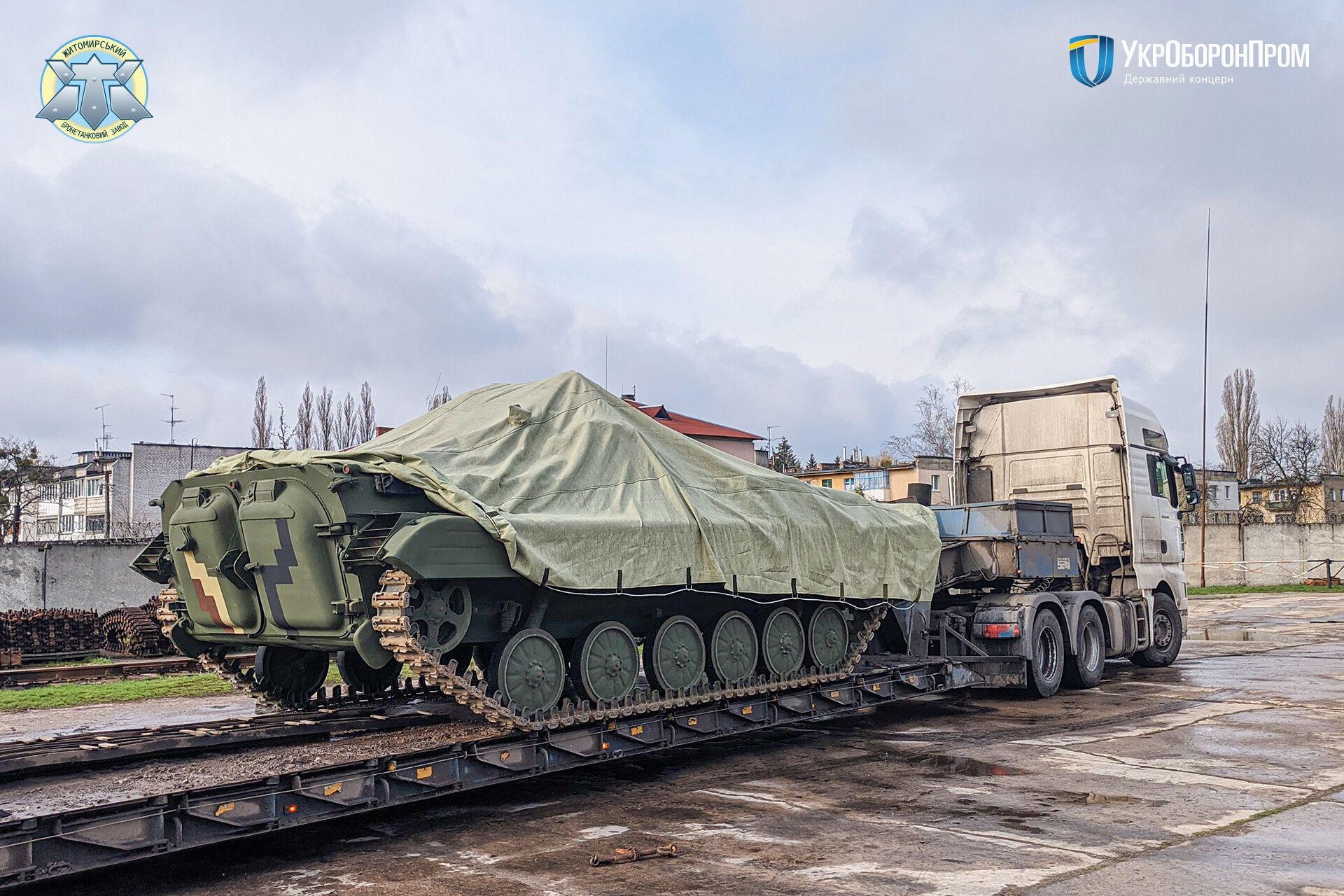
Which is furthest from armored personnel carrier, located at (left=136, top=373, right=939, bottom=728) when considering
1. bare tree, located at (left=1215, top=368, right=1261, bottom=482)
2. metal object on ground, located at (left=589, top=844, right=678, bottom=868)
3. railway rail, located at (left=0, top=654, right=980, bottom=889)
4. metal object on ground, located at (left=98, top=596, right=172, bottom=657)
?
bare tree, located at (left=1215, top=368, right=1261, bottom=482)

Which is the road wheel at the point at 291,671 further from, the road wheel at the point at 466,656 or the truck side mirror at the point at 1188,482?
the truck side mirror at the point at 1188,482

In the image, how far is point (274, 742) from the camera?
8844mm

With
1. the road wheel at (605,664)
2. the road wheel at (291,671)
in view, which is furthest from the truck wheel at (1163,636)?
the road wheel at (291,671)

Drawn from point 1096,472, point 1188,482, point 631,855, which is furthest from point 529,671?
point 1188,482

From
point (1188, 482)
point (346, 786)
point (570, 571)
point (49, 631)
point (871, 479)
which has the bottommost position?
point (49, 631)

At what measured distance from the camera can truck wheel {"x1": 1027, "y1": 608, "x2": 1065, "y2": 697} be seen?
556 inches

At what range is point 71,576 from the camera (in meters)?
25.7

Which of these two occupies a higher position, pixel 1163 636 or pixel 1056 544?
pixel 1056 544

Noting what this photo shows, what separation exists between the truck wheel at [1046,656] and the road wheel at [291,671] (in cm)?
817

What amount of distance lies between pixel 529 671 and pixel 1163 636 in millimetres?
12256

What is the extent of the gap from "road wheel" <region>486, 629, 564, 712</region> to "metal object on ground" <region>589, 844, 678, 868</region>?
171cm

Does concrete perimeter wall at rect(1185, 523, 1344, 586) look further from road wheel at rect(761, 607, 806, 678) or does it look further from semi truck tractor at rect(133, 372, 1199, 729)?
road wheel at rect(761, 607, 806, 678)

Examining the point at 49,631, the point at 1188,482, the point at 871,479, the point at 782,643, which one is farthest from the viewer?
the point at 871,479

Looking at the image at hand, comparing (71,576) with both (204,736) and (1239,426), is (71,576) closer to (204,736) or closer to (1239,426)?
(204,736)
